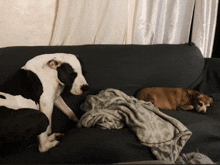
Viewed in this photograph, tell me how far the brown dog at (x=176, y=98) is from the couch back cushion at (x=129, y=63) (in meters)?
0.06

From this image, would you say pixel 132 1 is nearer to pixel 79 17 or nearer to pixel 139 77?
pixel 79 17

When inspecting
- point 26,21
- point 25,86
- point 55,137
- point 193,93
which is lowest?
point 55,137

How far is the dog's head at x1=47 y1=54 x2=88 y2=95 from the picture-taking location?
3.31ft

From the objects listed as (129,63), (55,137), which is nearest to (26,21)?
(129,63)

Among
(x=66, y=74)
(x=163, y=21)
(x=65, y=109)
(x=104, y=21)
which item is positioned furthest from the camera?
(x=163, y=21)

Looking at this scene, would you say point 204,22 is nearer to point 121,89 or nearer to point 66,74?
point 121,89

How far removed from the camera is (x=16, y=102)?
91 cm

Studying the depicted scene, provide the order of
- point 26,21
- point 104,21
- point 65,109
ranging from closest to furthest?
point 65,109 < point 26,21 < point 104,21

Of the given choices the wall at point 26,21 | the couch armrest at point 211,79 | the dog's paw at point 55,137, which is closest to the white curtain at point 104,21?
the wall at point 26,21

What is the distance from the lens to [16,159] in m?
0.85

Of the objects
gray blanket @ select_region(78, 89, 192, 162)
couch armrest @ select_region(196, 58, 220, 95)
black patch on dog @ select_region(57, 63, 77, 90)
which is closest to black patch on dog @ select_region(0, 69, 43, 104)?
black patch on dog @ select_region(57, 63, 77, 90)

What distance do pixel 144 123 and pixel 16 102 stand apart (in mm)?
576

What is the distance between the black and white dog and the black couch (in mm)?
83

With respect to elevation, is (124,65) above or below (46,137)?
above
